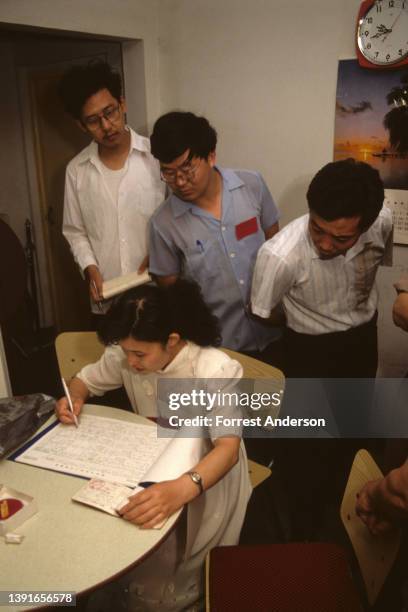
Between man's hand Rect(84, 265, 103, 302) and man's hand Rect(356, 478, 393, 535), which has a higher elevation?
man's hand Rect(84, 265, 103, 302)

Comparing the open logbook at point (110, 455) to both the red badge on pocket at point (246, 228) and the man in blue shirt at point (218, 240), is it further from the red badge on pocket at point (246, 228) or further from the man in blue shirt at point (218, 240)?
the red badge on pocket at point (246, 228)

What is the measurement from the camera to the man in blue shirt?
204 cm

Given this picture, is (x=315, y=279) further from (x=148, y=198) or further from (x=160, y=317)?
(x=148, y=198)

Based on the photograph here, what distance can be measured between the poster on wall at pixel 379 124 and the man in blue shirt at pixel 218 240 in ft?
1.89

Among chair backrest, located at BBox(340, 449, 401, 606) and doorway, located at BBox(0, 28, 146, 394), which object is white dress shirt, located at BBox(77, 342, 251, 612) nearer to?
chair backrest, located at BBox(340, 449, 401, 606)

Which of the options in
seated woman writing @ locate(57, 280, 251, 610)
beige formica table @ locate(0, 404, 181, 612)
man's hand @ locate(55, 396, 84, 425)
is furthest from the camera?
man's hand @ locate(55, 396, 84, 425)

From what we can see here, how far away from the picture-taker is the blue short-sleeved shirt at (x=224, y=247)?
80.4 inches

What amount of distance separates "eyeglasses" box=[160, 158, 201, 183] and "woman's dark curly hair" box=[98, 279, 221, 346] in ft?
1.59

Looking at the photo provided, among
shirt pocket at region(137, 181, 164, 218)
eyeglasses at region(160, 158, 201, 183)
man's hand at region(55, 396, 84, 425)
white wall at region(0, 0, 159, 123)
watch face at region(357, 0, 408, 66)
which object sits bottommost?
man's hand at region(55, 396, 84, 425)

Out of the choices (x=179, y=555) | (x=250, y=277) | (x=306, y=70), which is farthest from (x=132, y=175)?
(x=179, y=555)

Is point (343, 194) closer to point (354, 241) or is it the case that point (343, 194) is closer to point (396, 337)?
point (354, 241)

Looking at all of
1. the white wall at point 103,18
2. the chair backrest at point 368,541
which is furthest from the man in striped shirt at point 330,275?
the white wall at point 103,18

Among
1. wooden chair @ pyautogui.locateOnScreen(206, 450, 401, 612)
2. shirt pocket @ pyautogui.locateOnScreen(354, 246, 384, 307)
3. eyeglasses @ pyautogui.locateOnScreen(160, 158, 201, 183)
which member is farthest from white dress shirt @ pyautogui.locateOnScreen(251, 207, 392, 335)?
wooden chair @ pyautogui.locateOnScreen(206, 450, 401, 612)

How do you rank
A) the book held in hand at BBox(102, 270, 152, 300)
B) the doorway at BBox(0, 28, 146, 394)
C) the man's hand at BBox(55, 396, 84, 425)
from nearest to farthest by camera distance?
the man's hand at BBox(55, 396, 84, 425) → the book held in hand at BBox(102, 270, 152, 300) → the doorway at BBox(0, 28, 146, 394)
